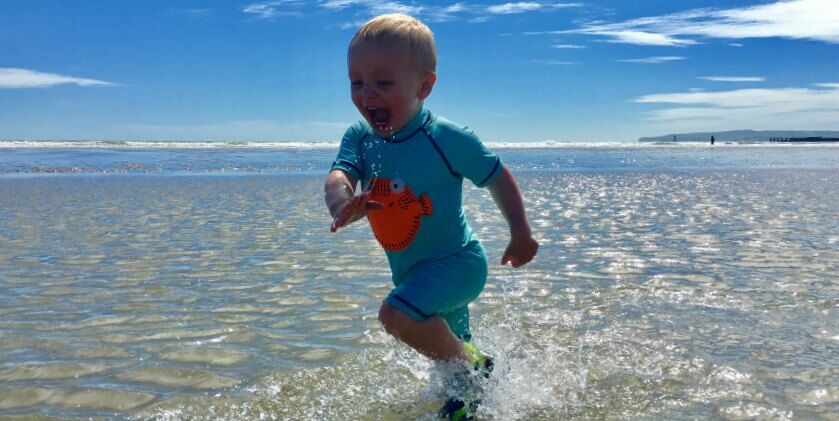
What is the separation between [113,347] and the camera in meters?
3.88

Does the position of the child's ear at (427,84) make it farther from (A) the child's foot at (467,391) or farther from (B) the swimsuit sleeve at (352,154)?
(A) the child's foot at (467,391)

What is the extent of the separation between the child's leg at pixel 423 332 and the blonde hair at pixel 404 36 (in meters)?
1.04

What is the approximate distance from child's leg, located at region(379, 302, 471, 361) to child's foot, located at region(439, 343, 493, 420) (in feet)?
0.50

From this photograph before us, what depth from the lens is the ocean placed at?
10.3 ft

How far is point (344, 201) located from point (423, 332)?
25.7 inches

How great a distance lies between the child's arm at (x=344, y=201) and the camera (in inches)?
103

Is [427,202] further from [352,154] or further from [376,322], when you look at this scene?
[376,322]

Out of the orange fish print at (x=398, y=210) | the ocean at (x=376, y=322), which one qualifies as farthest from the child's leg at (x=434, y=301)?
the ocean at (x=376, y=322)

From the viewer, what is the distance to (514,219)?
303 centimetres

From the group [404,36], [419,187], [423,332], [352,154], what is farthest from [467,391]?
[404,36]

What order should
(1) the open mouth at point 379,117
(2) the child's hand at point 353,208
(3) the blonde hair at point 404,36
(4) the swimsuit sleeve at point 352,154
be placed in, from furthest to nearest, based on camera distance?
(4) the swimsuit sleeve at point 352,154 < (1) the open mouth at point 379,117 < (3) the blonde hair at point 404,36 < (2) the child's hand at point 353,208

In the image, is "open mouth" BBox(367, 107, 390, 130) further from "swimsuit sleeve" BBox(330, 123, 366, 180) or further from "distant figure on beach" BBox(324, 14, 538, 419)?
"swimsuit sleeve" BBox(330, 123, 366, 180)

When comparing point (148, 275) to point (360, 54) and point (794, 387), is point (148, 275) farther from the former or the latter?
point (794, 387)

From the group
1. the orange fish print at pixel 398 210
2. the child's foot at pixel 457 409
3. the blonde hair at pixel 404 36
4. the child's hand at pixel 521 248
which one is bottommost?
the child's foot at pixel 457 409
